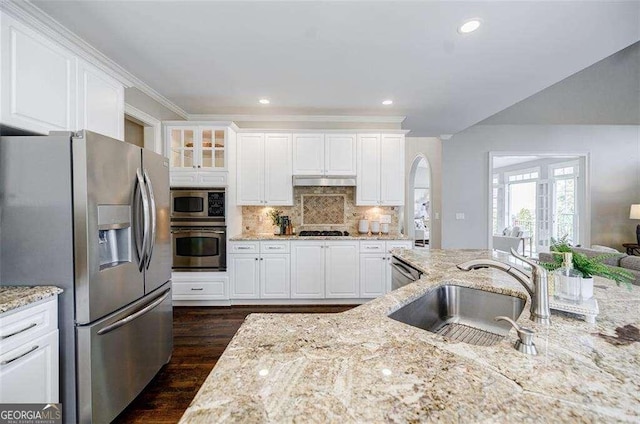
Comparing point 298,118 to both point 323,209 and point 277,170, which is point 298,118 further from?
point 323,209

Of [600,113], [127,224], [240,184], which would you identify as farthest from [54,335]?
[600,113]

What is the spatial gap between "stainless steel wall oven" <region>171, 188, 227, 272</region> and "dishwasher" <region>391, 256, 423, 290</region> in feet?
7.41

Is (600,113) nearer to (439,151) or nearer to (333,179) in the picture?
(439,151)

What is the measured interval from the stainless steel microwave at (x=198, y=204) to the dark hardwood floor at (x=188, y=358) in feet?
3.94

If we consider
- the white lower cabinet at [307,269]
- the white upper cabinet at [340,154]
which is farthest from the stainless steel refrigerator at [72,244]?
the white upper cabinet at [340,154]

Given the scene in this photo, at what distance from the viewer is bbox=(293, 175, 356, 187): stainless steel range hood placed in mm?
3920

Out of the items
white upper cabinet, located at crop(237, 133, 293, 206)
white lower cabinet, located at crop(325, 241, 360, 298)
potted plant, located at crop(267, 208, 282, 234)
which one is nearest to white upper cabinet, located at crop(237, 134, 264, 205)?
white upper cabinet, located at crop(237, 133, 293, 206)

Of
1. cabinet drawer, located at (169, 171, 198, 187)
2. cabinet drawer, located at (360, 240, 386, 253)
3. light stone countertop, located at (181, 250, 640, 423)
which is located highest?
cabinet drawer, located at (169, 171, 198, 187)

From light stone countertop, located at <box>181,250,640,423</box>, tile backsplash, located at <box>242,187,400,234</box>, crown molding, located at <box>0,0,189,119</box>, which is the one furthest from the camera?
tile backsplash, located at <box>242,187,400,234</box>

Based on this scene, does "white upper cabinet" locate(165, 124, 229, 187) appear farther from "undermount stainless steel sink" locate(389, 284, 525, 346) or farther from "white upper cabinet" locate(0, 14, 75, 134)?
"undermount stainless steel sink" locate(389, 284, 525, 346)

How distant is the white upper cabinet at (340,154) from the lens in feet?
13.0

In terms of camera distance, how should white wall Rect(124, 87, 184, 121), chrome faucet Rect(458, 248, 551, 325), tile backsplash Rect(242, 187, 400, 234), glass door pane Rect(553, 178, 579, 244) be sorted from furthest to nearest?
glass door pane Rect(553, 178, 579, 244), tile backsplash Rect(242, 187, 400, 234), white wall Rect(124, 87, 184, 121), chrome faucet Rect(458, 248, 551, 325)

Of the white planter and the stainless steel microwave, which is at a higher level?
the stainless steel microwave

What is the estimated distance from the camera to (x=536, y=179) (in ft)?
25.2
